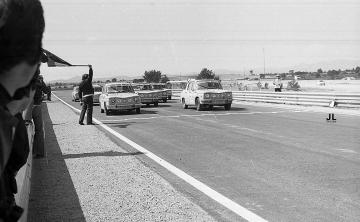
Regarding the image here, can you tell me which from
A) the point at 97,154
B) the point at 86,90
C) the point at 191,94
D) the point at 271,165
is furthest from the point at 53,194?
the point at 191,94

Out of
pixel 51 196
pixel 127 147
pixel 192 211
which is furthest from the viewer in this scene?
pixel 127 147

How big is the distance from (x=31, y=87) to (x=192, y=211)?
421 centimetres

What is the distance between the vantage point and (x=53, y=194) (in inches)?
252

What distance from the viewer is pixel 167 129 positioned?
1525 cm

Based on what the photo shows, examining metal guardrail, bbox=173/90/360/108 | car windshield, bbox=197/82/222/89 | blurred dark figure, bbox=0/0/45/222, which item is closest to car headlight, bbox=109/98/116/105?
car windshield, bbox=197/82/222/89

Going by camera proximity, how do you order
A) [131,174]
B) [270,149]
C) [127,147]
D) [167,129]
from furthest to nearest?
[167,129], [127,147], [270,149], [131,174]

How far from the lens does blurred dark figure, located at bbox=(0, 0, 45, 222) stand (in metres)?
1.25

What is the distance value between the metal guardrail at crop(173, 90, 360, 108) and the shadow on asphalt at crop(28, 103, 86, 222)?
1631 centimetres

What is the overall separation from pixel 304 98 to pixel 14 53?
26.1m

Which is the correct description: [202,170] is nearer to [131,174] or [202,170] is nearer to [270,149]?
[131,174]

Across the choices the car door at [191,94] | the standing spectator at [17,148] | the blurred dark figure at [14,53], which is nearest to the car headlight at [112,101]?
the car door at [191,94]

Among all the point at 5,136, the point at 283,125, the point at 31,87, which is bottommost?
the point at 283,125

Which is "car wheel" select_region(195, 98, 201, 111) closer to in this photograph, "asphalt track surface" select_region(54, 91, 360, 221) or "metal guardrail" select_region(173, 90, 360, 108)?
"metal guardrail" select_region(173, 90, 360, 108)

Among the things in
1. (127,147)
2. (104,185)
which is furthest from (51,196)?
(127,147)
